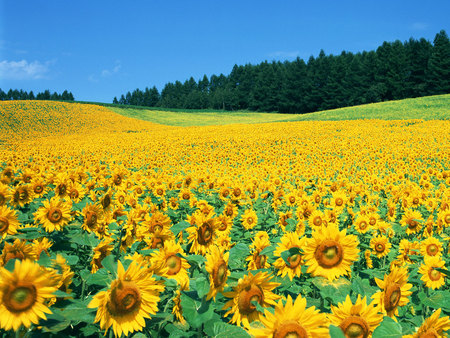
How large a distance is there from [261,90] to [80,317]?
94639mm

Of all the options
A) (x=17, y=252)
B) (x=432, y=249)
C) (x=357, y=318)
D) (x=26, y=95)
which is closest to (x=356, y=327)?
(x=357, y=318)

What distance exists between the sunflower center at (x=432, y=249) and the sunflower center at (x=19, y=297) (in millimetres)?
4363

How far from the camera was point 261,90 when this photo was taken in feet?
302

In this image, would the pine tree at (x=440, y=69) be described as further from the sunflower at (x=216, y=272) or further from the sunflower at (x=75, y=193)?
the sunflower at (x=216, y=272)

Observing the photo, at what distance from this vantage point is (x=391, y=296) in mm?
1817

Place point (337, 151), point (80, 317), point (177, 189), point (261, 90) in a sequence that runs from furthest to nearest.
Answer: point (261, 90) < point (337, 151) < point (177, 189) < point (80, 317)

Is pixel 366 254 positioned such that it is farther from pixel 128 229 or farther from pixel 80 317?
pixel 80 317

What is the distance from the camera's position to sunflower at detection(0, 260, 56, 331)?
3.90 feet

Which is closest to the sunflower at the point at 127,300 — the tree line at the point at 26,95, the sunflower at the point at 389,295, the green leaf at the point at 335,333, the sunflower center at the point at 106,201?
the green leaf at the point at 335,333

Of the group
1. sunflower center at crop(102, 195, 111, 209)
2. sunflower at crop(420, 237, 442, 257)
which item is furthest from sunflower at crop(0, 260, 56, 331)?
sunflower at crop(420, 237, 442, 257)

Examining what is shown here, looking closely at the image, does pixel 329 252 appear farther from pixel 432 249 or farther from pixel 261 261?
pixel 432 249

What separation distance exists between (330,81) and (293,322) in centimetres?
8730

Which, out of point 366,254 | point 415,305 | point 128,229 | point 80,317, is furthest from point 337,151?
point 80,317

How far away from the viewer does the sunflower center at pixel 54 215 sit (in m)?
2.97
